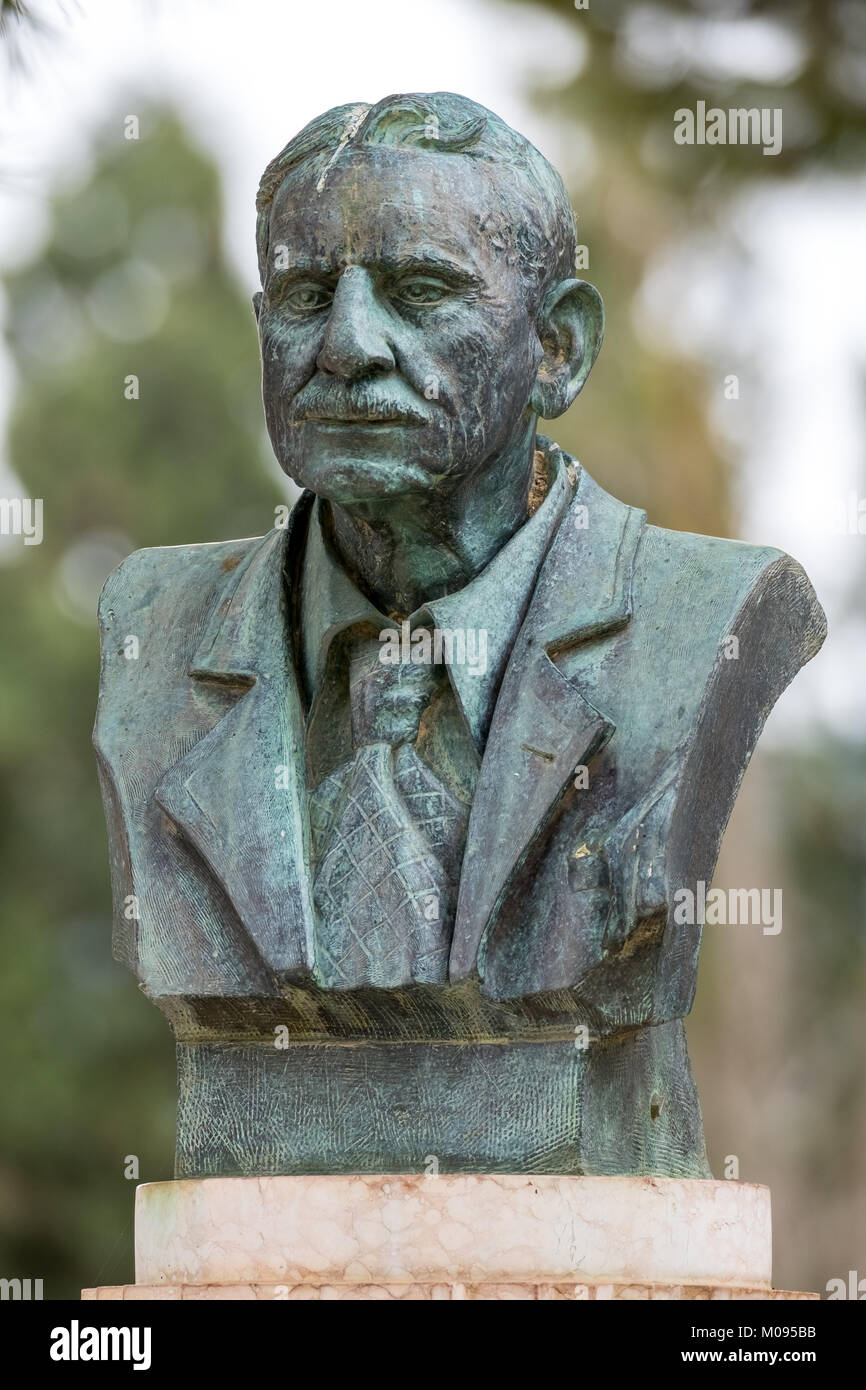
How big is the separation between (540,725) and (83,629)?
5721mm

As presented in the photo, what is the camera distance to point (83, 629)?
977 cm

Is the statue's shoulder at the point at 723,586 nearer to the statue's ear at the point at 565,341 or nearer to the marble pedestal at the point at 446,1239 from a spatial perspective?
the statue's ear at the point at 565,341

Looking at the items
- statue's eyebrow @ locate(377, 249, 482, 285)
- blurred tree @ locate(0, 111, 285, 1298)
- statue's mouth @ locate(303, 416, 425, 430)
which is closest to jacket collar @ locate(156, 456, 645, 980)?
statue's mouth @ locate(303, 416, 425, 430)

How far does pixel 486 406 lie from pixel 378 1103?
116 cm

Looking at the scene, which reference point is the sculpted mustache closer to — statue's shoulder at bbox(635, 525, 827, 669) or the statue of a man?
the statue of a man

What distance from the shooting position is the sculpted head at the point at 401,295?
4.23 metres

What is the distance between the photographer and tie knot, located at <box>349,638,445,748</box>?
4.41 metres

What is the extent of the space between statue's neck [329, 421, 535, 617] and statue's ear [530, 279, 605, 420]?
63 millimetres

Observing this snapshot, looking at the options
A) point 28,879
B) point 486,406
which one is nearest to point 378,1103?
point 486,406

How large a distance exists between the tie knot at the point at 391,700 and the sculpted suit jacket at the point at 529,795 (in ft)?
0.39

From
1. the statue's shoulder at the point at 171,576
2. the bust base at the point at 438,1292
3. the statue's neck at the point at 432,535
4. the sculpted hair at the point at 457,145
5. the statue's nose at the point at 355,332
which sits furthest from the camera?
the statue's shoulder at the point at 171,576

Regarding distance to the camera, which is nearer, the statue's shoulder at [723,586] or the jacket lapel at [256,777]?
the jacket lapel at [256,777]

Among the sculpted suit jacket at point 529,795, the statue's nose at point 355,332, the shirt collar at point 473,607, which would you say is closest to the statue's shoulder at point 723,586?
the sculpted suit jacket at point 529,795

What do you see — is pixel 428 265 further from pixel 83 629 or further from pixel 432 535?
pixel 83 629
